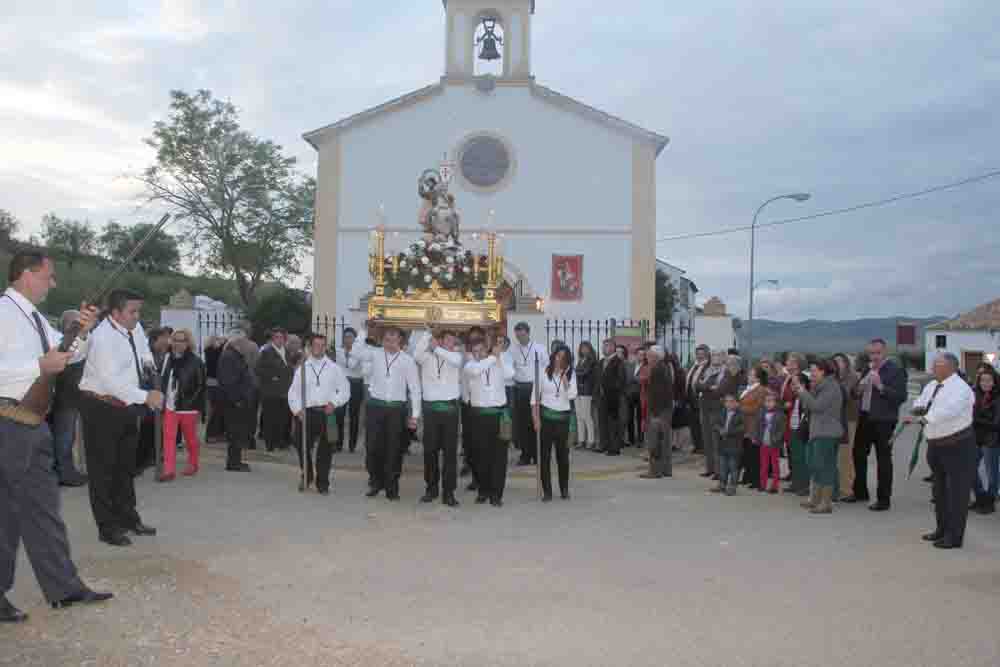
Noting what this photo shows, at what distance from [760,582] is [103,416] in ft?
17.1

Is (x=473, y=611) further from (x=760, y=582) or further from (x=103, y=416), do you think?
(x=103, y=416)

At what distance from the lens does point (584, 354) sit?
45.6 ft

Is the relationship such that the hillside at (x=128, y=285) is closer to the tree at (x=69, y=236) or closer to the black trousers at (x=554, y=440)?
the tree at (x=69, y=236)

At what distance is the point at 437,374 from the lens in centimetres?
945

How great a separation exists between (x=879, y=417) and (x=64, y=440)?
8.93m

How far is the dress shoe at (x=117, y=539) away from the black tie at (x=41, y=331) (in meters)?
2.23

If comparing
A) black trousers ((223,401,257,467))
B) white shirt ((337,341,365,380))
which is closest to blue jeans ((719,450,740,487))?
white shirt ((337,341,365,380))

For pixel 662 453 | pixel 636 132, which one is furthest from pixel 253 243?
pixel 662 453

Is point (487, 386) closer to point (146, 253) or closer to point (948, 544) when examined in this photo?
point (948, 544)

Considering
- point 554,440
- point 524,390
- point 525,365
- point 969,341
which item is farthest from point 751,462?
point 969,341

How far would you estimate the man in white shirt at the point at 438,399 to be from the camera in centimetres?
934

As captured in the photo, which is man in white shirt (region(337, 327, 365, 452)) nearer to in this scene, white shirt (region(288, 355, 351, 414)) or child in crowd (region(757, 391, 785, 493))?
white shirt (region(288, 355, 351, 414))

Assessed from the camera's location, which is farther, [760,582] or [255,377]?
[255,377]

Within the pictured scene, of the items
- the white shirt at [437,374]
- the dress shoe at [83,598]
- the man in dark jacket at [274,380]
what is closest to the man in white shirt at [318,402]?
the white shirt at [437,374]
